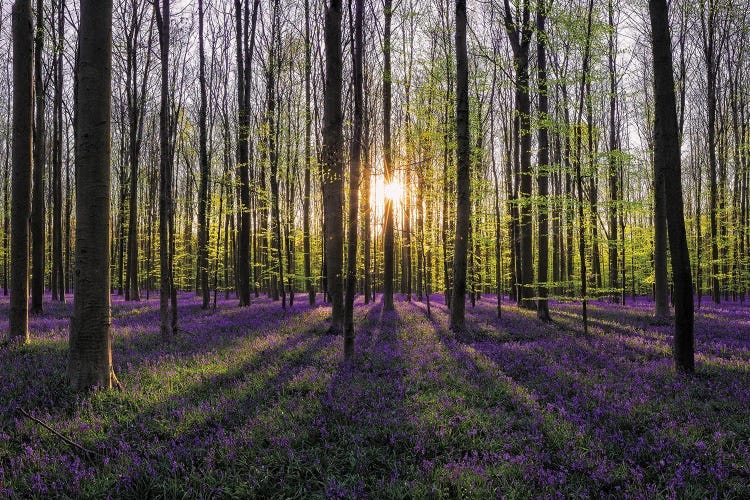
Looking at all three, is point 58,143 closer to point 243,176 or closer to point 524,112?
point 243,176

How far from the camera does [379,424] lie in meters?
4.86

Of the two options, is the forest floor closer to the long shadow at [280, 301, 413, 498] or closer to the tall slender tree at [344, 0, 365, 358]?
the long shadow at [280, 301, 413, 498]

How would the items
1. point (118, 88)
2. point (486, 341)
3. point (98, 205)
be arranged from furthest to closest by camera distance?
point (118, 88), point (486, 341), point (98, 205)

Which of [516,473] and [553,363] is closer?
[516,473]

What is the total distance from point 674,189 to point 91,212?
10341 millimetres

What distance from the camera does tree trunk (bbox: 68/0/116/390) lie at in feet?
19.6

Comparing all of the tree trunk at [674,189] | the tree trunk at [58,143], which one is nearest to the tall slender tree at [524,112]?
the tree trunk at [674,189]

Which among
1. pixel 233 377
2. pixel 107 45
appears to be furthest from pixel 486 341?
pixel 107 45

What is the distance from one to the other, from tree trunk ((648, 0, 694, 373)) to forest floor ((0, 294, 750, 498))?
659 mm

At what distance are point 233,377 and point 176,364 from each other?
5.59ft

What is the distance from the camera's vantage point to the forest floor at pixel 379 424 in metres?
3.66

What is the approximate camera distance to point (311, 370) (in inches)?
285

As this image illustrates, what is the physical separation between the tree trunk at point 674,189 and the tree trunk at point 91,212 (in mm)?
10048

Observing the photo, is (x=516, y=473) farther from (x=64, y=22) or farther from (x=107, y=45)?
(x=64, y=22)
